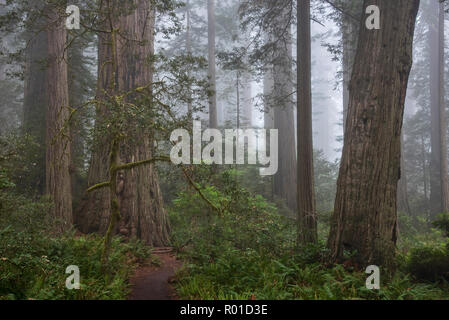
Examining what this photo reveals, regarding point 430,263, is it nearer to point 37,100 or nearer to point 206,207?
point 206,207

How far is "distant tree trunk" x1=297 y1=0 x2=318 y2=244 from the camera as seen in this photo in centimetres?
657

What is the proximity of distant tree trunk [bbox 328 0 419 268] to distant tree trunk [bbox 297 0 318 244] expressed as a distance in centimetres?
101

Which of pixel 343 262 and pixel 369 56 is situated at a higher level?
pixel 369 56

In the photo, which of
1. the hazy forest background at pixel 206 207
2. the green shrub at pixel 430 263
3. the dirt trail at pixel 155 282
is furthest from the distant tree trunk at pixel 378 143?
the dirt trail at pixel 155 282

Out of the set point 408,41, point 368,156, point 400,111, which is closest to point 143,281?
point 368,156

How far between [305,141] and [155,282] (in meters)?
4.21

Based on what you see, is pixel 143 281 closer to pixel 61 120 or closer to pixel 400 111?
pixel 61 120

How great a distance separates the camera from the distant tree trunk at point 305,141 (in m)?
6.57

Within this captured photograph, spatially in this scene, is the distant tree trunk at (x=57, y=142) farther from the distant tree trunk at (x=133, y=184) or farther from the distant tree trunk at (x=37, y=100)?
the distant tree trunk at (x=37, y=100)

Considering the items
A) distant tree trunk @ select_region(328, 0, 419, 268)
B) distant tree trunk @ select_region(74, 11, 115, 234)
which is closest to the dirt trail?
distant tree trunk @ select_region(74, 11, 115, 234)

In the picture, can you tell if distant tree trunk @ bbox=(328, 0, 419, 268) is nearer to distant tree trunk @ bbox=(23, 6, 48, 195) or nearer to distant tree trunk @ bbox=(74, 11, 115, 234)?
distant tree trunk @ bbox=(74, 11, 115, 234)

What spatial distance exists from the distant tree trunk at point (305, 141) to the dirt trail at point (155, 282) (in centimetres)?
273

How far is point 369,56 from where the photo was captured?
5.55m
